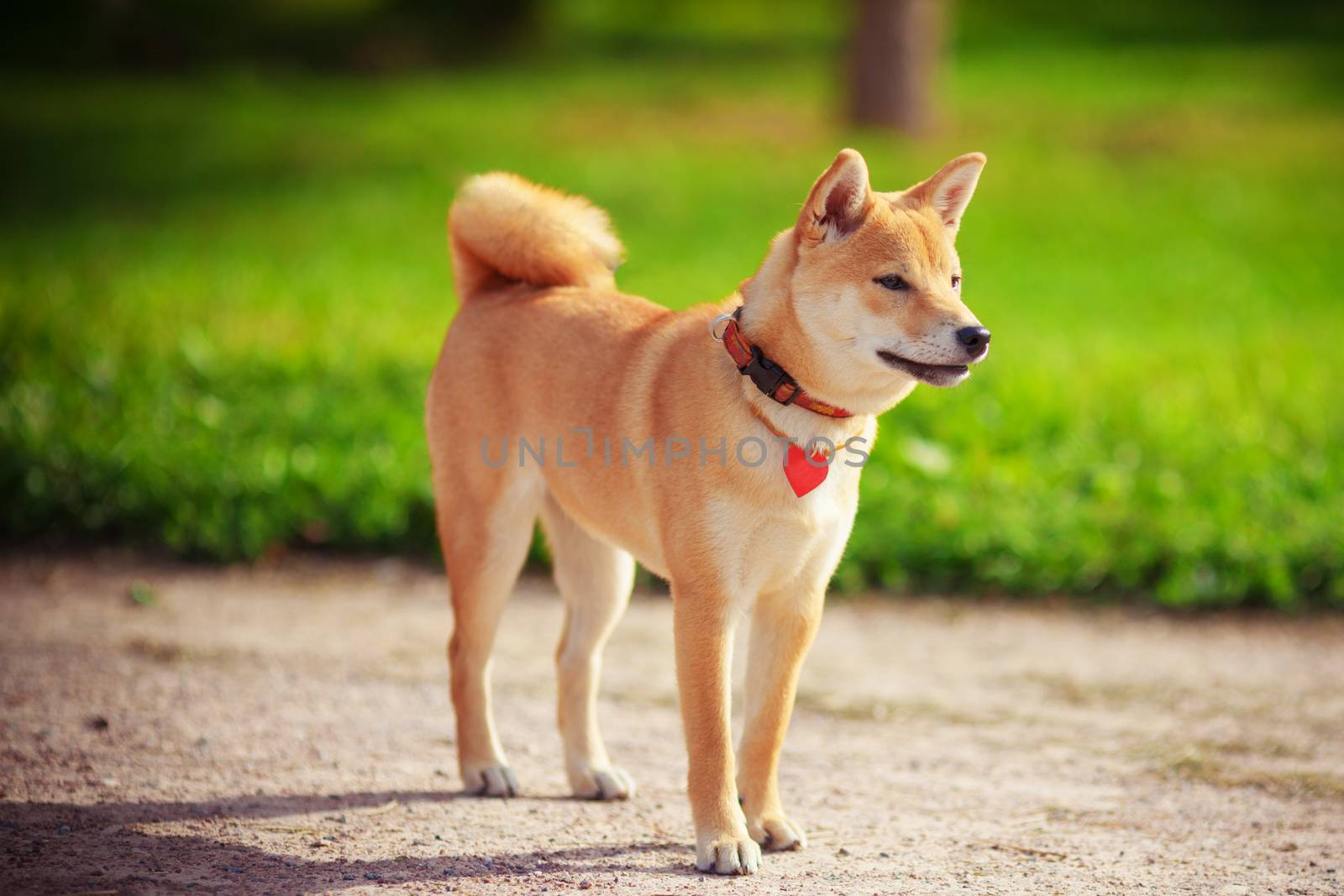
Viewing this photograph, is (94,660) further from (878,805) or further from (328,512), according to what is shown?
(878,805)

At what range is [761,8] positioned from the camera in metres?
25.4

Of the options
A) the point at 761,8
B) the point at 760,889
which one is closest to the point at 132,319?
the point at 760,889

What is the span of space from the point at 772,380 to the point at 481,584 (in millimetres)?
1172

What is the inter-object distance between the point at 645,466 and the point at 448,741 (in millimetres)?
1370

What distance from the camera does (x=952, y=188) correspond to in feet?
12.2

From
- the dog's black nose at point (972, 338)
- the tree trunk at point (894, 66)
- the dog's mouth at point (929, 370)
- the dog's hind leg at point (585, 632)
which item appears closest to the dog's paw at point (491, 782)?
the dog's hind leg at point (585, 632)

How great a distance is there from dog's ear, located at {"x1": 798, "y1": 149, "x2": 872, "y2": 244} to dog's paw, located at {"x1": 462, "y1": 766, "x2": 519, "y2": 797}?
1781 mm

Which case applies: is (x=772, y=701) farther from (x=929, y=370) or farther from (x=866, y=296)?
A: (x=866, y=296)

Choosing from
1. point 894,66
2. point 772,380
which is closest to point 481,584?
point 772,380

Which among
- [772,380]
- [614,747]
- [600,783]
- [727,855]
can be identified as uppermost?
[772,380]

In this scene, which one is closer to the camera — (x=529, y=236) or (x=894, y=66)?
(x=529, y=236)

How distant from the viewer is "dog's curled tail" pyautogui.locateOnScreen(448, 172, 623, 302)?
433 centimetres

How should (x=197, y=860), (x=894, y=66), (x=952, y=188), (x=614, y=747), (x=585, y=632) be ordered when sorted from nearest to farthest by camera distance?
(x=197, y=860) < (x=952, y=188) < (x=585, y=632) < (x=614, y=747) < (x=894, y=66)

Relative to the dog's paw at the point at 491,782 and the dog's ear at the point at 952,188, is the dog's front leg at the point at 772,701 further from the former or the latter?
the dog's ear at the point at 952,188
